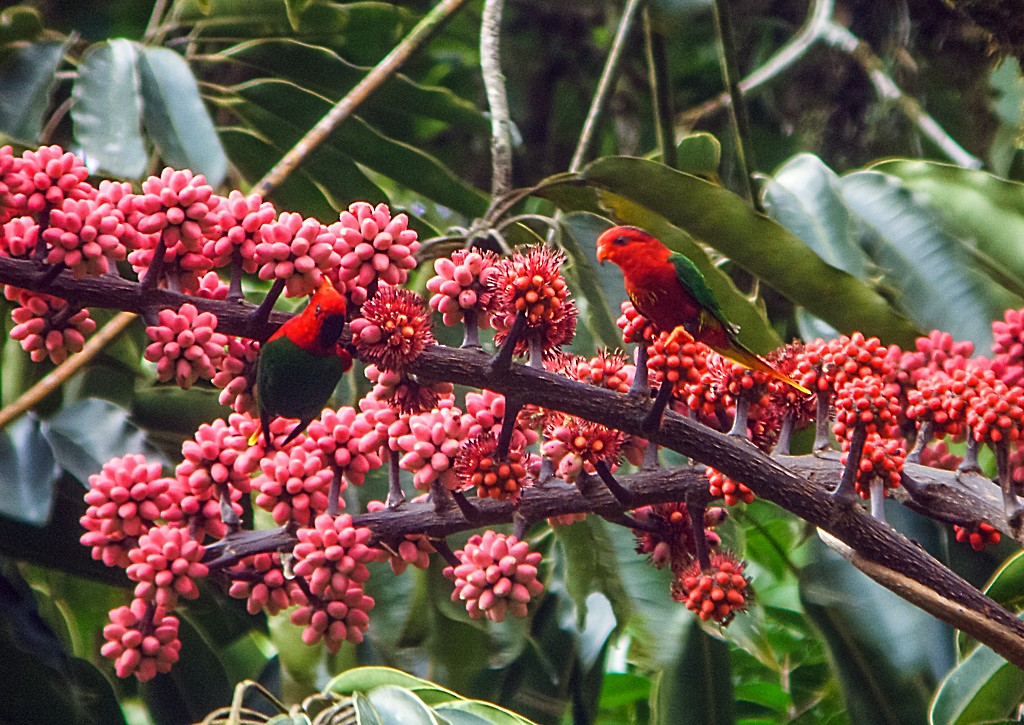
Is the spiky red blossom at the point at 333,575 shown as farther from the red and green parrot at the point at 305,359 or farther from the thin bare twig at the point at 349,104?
the thin bare twig at the point at 349,104

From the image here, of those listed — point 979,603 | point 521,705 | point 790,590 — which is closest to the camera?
point 979,603

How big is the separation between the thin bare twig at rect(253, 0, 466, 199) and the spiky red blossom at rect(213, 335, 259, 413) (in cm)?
56

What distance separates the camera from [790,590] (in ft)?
7.43

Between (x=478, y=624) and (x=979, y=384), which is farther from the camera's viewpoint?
(x=478, y=624)

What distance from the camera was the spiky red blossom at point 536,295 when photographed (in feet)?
2.99

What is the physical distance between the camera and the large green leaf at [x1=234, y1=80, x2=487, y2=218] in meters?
1.88

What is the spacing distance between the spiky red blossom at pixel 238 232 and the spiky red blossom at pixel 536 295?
0.65ft

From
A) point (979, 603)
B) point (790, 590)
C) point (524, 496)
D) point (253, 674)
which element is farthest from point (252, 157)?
point (979, 603)

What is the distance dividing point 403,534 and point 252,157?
1123mm

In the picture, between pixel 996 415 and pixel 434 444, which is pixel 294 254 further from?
pixel 996 415

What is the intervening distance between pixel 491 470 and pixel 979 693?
0.56 metres

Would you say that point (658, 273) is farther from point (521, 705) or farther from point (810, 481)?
point (521, 705)

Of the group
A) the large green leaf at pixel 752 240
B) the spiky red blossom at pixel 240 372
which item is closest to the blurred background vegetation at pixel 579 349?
the large green leaf at pixel 752 240

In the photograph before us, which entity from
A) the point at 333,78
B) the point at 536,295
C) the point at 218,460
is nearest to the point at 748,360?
the point at 536,295
